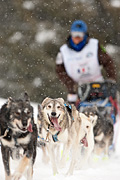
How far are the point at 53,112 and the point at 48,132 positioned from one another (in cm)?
30

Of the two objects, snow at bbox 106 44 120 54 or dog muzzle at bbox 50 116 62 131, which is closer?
dog muzzle at bbox 50 116 62 131

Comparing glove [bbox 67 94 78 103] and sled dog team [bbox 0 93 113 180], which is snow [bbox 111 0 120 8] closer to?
sled dog team [bbox 0 93 113 180]

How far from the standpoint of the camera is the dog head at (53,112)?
13.9ft

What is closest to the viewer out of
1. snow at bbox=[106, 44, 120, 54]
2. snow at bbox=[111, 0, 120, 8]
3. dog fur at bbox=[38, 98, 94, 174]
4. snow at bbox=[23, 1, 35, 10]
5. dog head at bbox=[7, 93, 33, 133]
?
dog head at bbox=[7, 93, 33, 133]

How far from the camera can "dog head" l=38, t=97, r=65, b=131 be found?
423 cm

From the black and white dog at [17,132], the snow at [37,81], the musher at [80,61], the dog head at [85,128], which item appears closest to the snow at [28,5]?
the snow at [37,81]

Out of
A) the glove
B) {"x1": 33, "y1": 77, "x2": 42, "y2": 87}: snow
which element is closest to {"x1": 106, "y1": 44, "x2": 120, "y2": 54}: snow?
{"x1": 33, "y1": 77, "x2": 42, "y2": 87}: snow

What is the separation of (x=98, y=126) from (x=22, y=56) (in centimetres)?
1100

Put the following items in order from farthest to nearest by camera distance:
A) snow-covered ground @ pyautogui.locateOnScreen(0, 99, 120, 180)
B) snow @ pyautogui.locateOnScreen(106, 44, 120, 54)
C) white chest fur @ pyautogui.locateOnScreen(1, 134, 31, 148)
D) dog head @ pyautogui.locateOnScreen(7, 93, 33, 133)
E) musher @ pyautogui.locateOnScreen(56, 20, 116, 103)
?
snow @ pyautogui.locateOnScreen(106, 44, 120, 54), musher @ pyautogui.locateOnScreen(56, 20, 116, 103), snow-covered ground @ pyautogui.locateOnScreen(0, 99, 120, 180), white chest fur @ pyautogui.locateOnScreen(1, 134, 31, 148), dog head @ pyautogui.locateOnScreen(7, 93, 33, 133)

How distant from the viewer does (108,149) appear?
234 inches

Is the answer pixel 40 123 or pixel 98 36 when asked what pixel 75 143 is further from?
pixel 98 36

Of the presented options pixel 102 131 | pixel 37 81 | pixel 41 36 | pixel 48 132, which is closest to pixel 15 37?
pixel 41 36

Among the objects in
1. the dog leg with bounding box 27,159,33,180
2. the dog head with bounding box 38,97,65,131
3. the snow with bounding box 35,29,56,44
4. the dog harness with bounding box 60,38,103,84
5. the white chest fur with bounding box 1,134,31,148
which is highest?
the snow with bounding box 35,29,56,44

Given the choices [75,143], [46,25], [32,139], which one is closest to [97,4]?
[46,25]
